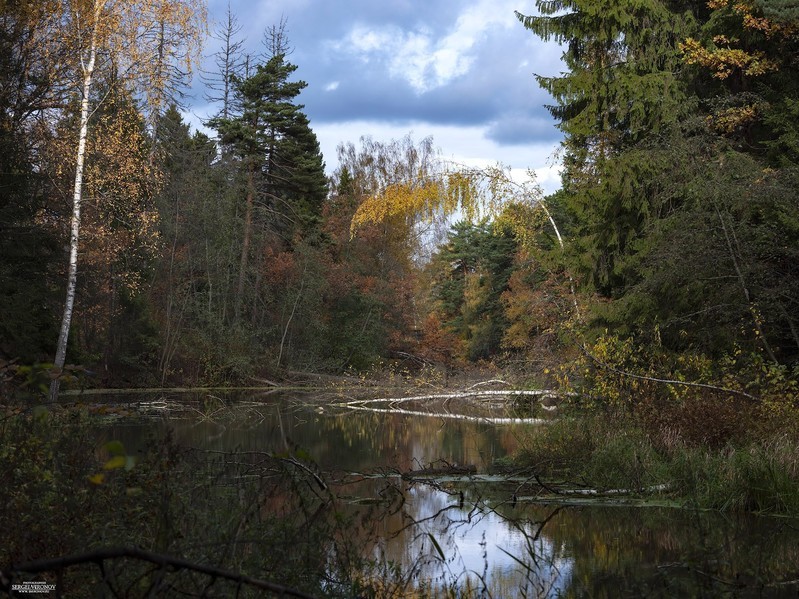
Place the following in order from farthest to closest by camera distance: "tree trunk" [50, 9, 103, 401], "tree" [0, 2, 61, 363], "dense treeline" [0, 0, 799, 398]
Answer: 1. "tree trunk" [50, 9, 103, 401]
2. "tree" [0, 2, 61, 363]
3. "dense treeline" [0, 0, 799, 398]

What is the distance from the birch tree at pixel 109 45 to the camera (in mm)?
17330

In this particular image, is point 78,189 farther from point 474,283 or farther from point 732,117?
point 474,283

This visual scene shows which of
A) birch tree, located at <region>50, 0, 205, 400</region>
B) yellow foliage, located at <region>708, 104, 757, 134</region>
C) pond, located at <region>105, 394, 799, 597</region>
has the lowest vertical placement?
pond, located at <region>105, 394, 799, 597</region>

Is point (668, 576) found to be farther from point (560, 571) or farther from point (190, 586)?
point (190, 586)

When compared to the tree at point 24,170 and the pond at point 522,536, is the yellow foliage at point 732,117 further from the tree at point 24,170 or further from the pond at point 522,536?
the tree at point 24,170

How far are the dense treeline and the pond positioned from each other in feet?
9.34

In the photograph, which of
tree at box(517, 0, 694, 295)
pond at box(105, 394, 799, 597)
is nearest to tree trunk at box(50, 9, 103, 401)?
pond at box(105, 394, 799, 597)

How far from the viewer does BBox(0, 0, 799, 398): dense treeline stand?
40.7 ft

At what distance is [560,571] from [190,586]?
3.35m

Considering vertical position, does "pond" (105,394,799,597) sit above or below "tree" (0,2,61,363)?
below

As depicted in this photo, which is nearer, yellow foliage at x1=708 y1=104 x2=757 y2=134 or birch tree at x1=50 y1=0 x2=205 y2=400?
yellow foliage at x1=708 y1=104 x2=757 y2=134

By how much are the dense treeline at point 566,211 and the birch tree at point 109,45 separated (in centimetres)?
17

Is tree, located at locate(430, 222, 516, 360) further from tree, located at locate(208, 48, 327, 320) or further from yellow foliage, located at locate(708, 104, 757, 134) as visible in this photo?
yellow foliage, located at locate(708, 104, 757, 134)

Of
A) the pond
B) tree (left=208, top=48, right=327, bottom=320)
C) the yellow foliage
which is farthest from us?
tree (left=208, top=48, right=327, bottom=320)
